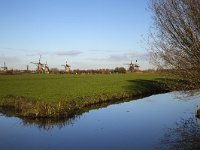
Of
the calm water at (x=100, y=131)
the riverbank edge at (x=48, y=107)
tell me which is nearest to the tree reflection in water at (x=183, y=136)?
the calm water at (x=100, y=131)

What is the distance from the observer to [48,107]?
80.2 ft

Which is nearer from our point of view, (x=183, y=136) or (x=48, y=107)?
(x=183, y=136)

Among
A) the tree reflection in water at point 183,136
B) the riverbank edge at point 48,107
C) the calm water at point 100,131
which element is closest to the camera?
the tree reflection in water at point 183,136

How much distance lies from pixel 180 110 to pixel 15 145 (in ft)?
50.9

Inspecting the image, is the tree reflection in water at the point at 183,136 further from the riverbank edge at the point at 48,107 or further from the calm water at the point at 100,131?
the riverbank edge at the point at 48,107

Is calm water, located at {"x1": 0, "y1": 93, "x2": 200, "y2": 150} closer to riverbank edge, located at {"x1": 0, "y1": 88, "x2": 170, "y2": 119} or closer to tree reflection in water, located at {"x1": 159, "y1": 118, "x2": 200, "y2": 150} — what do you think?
tree reflection in water, located at {"x1": 159, "y1": 118, "x2": 200, "y2": 150}

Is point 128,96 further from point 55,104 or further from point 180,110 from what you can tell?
point 55,104

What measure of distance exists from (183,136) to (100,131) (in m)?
5.00

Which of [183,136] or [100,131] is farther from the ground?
[183,136]

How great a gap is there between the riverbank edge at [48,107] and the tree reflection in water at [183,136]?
28.7 ft

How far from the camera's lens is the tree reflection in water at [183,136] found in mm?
14961

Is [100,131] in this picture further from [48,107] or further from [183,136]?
[48,107]

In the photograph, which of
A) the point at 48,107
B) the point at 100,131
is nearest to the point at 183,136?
the point at 100,131

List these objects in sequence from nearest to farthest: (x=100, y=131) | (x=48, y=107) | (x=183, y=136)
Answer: (x=183, y=136) → (x=100, y=131) → (x=48, y=107)
